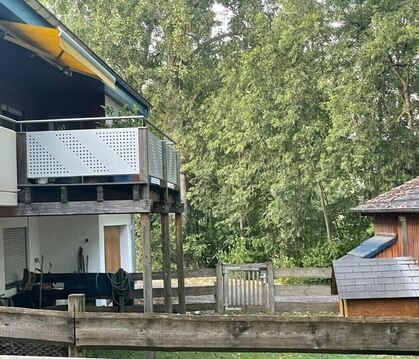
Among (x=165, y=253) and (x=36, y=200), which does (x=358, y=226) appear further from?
(x=36, y=200)

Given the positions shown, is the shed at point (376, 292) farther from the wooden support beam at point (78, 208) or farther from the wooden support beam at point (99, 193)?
the wooden support beam at point (99, 193)

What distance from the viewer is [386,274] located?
35.5 ft

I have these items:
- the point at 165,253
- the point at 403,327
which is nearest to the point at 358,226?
the point at 165,253

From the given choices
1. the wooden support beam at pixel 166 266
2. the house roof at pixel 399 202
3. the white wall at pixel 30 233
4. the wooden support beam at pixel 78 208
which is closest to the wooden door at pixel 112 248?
the white wall at pixel 30 233

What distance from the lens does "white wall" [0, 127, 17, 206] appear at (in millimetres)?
7447

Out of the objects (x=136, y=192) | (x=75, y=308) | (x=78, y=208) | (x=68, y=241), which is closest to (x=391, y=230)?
(x=136, y=192)

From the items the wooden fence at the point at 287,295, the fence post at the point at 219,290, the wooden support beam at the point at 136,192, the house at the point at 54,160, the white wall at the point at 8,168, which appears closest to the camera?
the white wall at the point at 8,168

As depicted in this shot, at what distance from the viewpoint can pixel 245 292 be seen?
14297 millimetres

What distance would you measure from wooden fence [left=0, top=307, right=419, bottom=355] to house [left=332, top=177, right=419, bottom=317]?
717 centimetres

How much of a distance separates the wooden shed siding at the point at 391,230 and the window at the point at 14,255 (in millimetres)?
A: 7826

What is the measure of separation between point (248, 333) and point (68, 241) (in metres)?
10.5

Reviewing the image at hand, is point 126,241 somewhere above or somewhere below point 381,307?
above

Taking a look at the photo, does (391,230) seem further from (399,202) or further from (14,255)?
(14,255)

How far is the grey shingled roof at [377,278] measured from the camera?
10.2 metres
